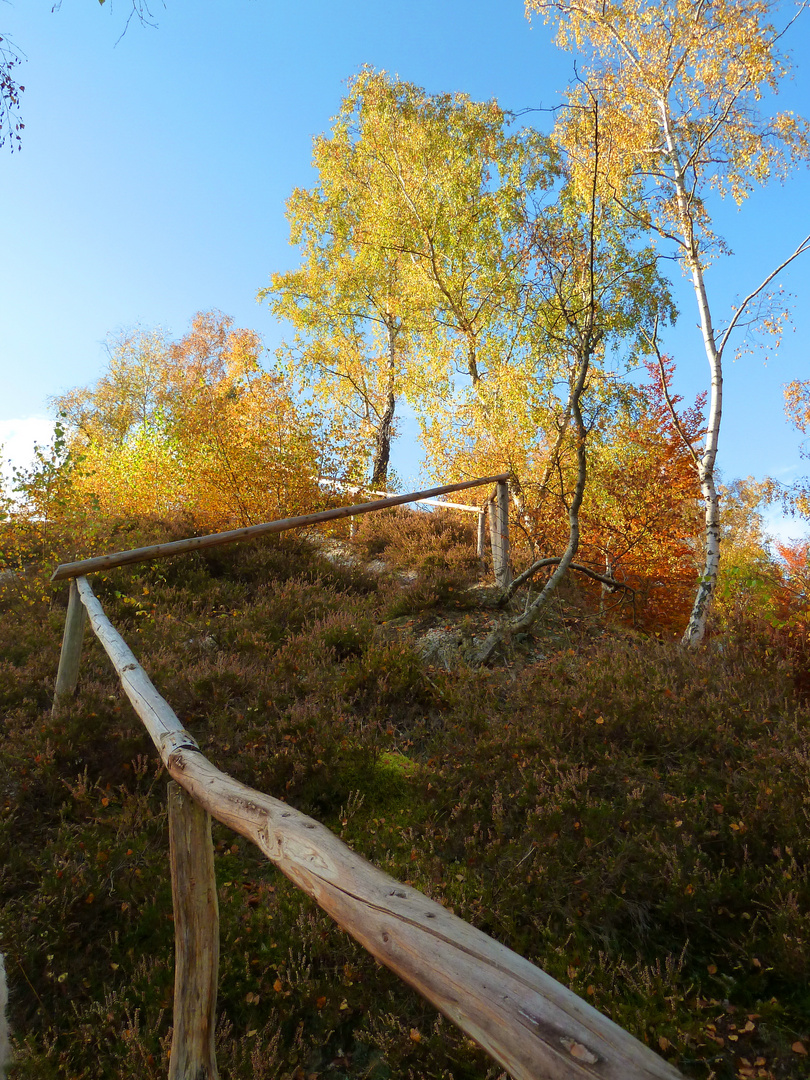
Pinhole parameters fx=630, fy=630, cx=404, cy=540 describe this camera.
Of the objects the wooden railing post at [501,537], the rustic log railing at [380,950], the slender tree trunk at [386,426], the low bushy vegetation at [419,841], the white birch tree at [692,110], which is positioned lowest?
the low bushy vegetation at [419,841]

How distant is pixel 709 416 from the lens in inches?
418

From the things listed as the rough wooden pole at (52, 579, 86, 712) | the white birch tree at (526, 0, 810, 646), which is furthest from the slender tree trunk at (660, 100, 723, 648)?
the rough wooden pole at (52, 579, 86, 712)

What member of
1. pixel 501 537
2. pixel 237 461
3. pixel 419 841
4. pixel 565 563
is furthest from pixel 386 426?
pixel 419 841

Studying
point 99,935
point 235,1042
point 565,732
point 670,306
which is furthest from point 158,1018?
point 670,306

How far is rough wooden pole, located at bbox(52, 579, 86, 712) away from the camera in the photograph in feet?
16.5

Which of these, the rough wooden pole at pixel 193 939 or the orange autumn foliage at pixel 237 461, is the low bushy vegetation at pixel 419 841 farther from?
the orange autumn foliage at pixel 237 461

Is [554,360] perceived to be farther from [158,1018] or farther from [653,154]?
[158,1018]

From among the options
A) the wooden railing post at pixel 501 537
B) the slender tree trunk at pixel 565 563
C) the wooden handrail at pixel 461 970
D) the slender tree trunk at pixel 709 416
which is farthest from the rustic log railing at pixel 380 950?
the slender tree trunk at pixel 709 416

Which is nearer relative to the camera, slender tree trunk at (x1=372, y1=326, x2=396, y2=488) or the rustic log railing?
the rustic log railing

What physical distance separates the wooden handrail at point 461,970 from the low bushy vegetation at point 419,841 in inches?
55.5

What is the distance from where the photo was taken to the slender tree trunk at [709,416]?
9.44 metres

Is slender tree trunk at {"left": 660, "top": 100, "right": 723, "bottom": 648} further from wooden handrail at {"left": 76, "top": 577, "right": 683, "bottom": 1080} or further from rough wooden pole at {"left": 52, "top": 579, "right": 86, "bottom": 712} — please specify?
wooden handrail at {"left": 76, "top": 577, "right": 683, "bottom": 1080}

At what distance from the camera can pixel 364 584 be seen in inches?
353

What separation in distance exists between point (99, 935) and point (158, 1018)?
2.40 ft
